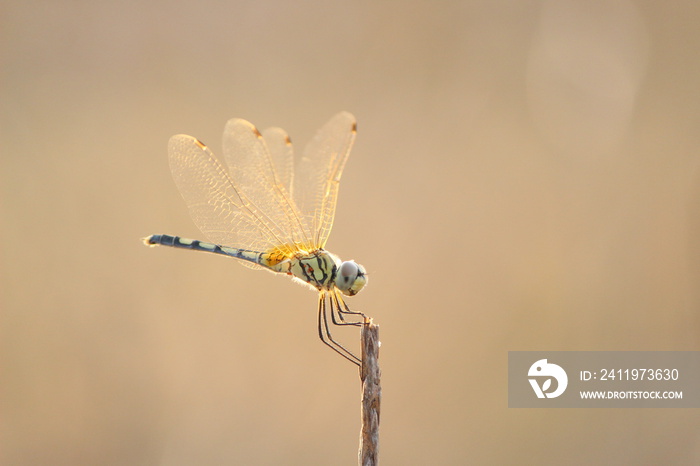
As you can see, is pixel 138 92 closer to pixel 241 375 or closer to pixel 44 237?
pixel 44 237

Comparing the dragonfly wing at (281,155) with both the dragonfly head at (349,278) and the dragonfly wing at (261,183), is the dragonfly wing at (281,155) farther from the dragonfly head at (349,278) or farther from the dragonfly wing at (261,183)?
the dragonfly head at (349,278)

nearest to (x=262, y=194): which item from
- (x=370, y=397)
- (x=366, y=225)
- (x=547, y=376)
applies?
(x=370, y=397)

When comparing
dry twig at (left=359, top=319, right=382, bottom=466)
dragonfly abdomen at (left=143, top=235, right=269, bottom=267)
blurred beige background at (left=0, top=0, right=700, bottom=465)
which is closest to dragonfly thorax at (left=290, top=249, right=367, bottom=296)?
dragonfly abdomen at (left=143, top=235, right=269, bottom=267)

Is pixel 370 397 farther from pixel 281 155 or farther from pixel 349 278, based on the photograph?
pixel 281 155

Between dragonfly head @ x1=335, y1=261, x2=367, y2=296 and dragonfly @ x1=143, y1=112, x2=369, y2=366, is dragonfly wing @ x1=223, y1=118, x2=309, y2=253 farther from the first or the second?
dragonfly head @ x1=335, y1=261, x2=367, y2=296

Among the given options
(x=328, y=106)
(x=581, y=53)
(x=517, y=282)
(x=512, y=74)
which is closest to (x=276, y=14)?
(x=328, y=106)

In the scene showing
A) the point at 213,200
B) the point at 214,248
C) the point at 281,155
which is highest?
the point at 281,155

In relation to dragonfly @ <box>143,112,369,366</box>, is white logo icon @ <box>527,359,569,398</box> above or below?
below
